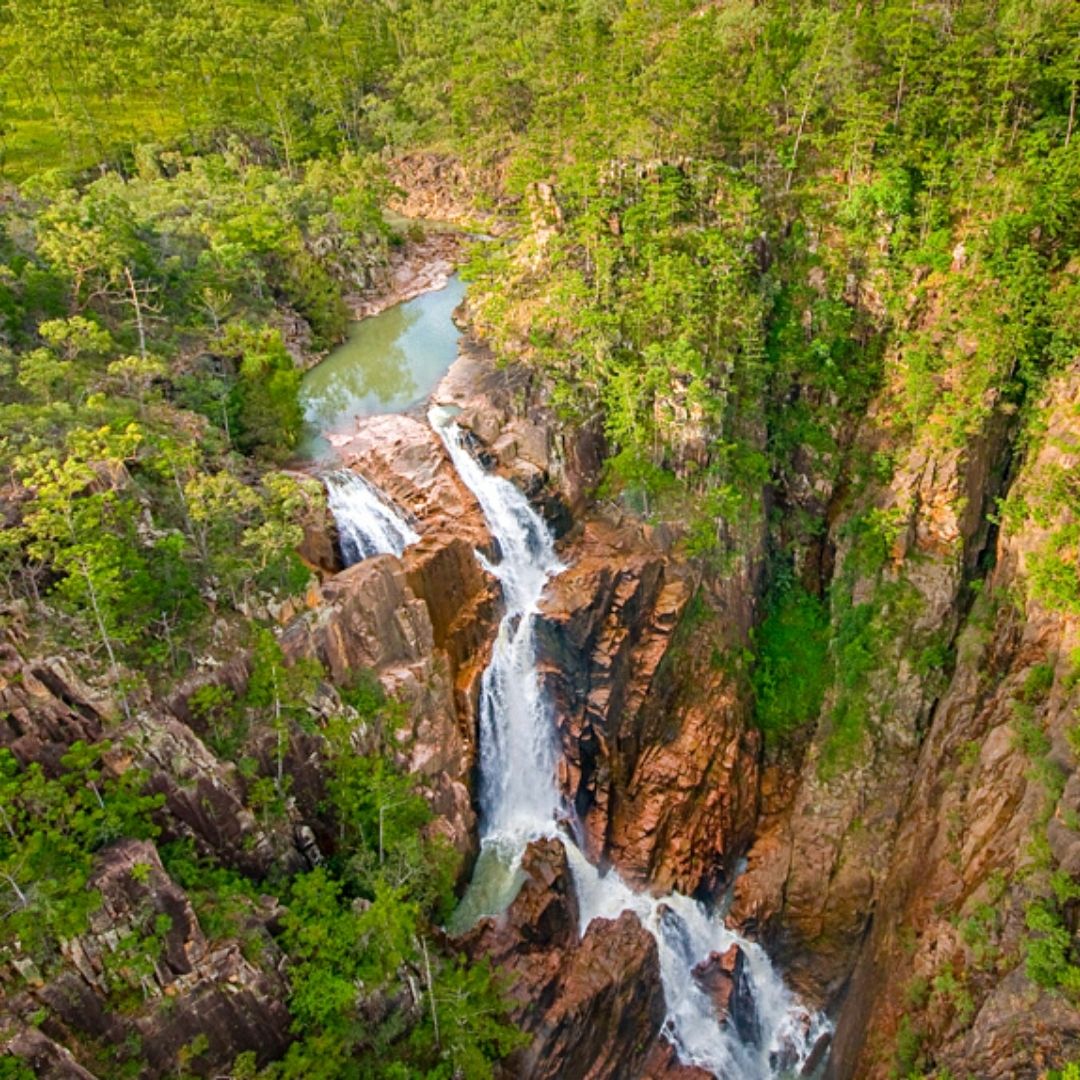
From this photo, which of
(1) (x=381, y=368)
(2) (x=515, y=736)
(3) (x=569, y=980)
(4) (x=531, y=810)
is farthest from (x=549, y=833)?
(1) (x=381, y=368)

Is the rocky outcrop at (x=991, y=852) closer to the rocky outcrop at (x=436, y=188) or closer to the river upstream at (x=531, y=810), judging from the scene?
the river upstream at (x=531, y=810)

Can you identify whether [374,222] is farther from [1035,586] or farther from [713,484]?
[1035,586]

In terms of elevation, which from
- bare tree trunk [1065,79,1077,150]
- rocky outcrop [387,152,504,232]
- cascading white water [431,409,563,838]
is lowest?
cascading white water [431,409,563,838]

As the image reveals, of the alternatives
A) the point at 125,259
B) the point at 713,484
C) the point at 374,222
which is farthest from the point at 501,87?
the point at 713,484

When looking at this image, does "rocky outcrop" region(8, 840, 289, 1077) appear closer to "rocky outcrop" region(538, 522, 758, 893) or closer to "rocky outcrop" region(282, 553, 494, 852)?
"rocky outcrop" region(282, 553, 494, 852)

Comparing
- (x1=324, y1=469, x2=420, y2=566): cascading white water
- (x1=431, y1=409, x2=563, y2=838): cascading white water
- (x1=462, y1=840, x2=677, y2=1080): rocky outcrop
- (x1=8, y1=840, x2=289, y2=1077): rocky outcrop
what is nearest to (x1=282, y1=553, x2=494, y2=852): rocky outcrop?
(x1=431, y1=409, x2=563, y2=838): cascading white water

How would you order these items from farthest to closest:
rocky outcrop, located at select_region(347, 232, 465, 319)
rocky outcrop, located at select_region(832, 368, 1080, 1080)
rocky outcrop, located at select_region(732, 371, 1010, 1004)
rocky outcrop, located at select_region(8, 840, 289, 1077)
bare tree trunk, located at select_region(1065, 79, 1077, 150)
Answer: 1. rocky outcrop, located at select_region(347, 232, 465, 319)
2. bare tree trunk, located at select_region(1065, 79, 1077, 150)
3. rocky outcrop, located at select_region(732, 371, 1010, 1004)
4. rocky outcrop, located at select_region(832, 368, 1080, 1080)
5. rocky outcrop, located at select_region(8, 840, 289, 1077)

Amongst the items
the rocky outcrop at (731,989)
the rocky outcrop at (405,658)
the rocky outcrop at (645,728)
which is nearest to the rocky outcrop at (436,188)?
the rocky outcrop at (645,728)
